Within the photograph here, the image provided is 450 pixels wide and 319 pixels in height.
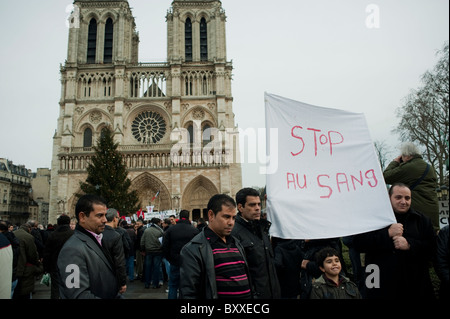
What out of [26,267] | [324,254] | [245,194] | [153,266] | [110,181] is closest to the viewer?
[324,254]

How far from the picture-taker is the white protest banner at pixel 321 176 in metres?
2.83

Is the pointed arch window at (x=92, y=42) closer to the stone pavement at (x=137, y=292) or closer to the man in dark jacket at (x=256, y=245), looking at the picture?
the stone pavement at (x=137, y=292)

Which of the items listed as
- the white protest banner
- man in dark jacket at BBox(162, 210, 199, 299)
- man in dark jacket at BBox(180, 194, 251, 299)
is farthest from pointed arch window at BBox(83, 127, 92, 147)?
man in dark jacket at BBox(180, 194, 251, 299)

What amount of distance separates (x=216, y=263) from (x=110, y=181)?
76.6 feet

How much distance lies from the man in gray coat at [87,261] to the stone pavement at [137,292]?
4.64 meters

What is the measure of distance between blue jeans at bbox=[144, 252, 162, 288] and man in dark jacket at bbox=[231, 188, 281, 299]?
5.24 m

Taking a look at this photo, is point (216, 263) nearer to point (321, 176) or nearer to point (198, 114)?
point (321, 176)

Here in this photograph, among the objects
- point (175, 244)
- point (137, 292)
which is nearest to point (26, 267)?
point (175, 244)

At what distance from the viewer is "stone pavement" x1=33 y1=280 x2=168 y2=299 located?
278 inches

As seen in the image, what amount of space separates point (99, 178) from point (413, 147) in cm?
2345

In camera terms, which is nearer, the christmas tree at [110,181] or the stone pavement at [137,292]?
the stone pavement at [137,292]

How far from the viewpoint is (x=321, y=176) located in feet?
9.84

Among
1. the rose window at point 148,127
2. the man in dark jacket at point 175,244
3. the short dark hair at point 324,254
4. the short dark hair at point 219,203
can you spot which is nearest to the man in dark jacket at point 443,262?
the short dark hair at point 324,254

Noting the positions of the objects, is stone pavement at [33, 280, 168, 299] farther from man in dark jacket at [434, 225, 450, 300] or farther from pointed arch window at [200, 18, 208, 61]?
pointed arch window at [200, 18, 208, 61]
